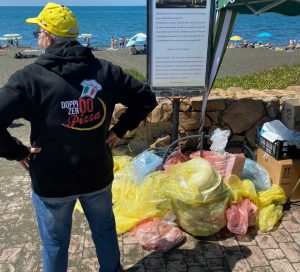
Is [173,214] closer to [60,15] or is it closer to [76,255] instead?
[76,255]

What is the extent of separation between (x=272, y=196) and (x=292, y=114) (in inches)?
37.7

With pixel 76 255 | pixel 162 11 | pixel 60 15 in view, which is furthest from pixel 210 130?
pixel 60 15

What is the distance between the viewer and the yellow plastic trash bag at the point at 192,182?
3535mm

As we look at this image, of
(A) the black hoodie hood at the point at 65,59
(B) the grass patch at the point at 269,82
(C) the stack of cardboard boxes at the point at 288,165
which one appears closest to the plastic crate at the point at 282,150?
(C) the stack of cardboard boxes at the point at 288,165

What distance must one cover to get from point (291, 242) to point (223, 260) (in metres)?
0.73

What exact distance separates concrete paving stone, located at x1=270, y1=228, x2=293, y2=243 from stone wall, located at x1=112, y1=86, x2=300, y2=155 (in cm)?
160

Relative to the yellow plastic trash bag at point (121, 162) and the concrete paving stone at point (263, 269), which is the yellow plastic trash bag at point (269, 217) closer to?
the concrete paving stone at point (263, 269)

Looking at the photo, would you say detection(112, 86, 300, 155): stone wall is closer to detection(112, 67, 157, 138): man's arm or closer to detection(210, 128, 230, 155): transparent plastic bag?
detection(210, 128, 230, 155): transparent plastic bag

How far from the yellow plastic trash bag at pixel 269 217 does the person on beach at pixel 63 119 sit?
5.86 ft

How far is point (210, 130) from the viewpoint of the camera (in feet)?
16.8

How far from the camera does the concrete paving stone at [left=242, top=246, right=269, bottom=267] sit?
3.41 meters

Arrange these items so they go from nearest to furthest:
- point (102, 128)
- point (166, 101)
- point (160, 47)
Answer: point (102, 128) → point (160, 47) → point (166, 101)

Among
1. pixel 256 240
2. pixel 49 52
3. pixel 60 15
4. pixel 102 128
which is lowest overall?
pixel 256 240

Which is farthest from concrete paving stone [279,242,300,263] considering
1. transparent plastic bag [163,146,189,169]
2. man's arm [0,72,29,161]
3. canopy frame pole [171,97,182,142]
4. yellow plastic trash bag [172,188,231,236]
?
man's arm [0,72,29,161]
